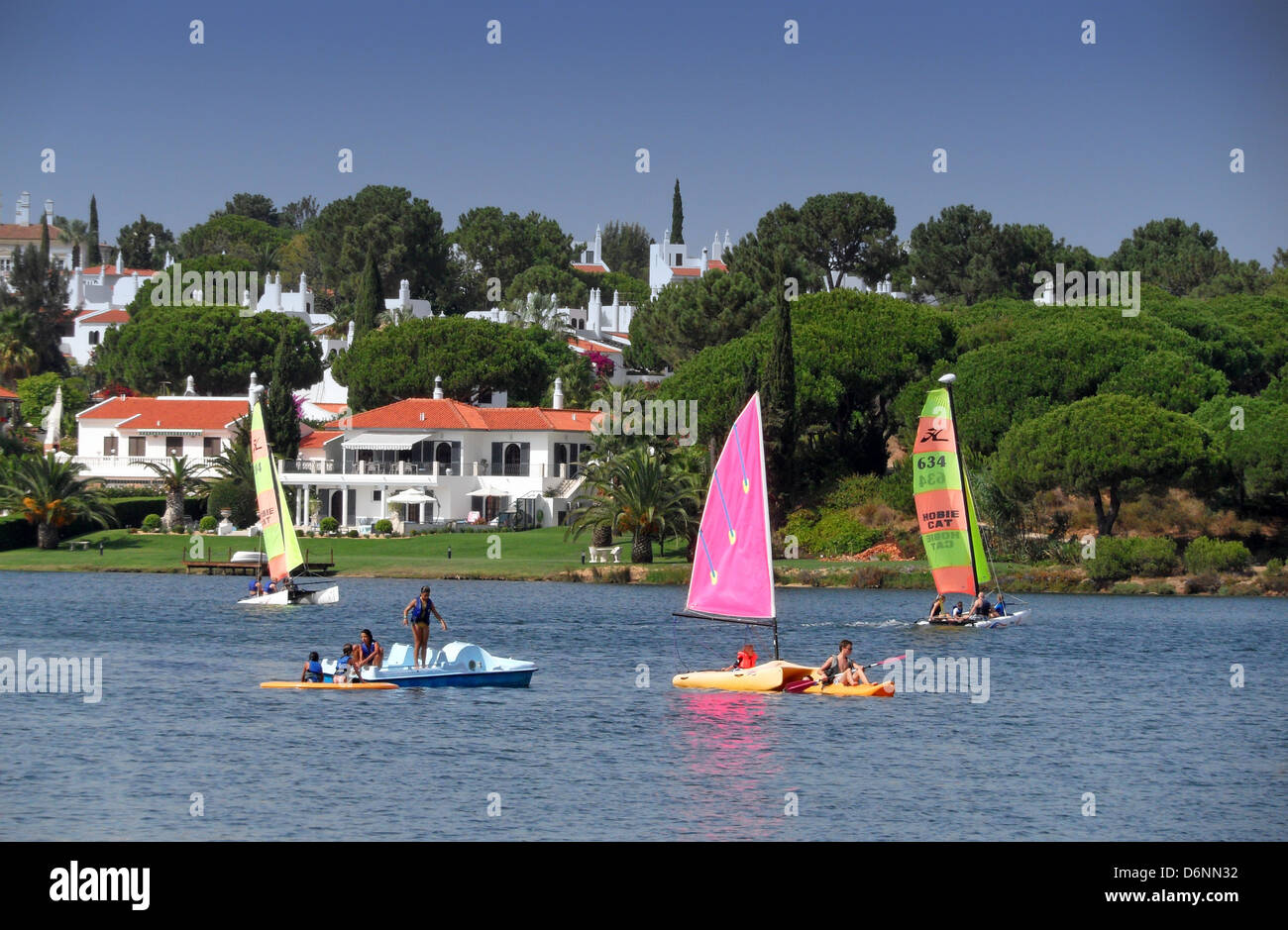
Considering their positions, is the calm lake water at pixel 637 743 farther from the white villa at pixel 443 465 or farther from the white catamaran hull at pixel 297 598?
the white villa at pixel 443 465

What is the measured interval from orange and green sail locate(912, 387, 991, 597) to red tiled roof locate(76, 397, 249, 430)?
5950 cm

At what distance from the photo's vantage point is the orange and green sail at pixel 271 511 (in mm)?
54719

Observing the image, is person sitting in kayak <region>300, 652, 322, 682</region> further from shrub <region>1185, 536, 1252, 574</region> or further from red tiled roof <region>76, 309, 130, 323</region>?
red tiled roof <region>76, 309, 130, 323</region>

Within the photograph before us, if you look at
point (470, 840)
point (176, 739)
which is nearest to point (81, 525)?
point (176, 739)

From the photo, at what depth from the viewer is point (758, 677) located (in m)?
37.4

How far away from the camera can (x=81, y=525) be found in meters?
83.9

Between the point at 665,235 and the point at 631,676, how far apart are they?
14969cm

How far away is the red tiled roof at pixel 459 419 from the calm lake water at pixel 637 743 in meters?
40.9

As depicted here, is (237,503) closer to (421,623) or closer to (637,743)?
(421,623)

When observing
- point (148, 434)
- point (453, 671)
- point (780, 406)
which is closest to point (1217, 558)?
point (780, 406)

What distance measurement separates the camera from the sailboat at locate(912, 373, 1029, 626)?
50.1 meters

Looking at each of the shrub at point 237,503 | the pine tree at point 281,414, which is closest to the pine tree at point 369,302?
the pine tree at point 281,414

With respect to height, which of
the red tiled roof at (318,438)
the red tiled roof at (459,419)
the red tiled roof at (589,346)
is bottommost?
the red tiled roof at (318,438)
